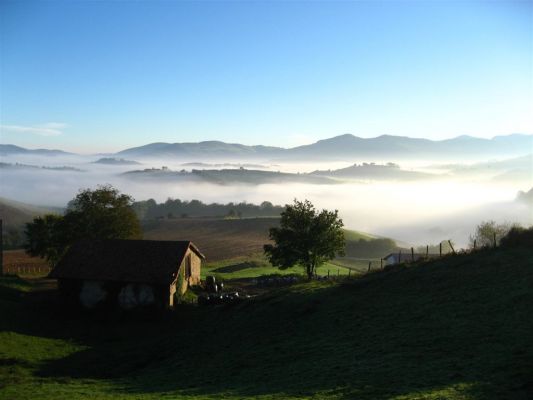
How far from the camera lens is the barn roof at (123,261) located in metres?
47.4

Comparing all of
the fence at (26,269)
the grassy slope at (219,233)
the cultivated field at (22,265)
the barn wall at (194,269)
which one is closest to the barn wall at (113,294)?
the barn wall at (194,269)

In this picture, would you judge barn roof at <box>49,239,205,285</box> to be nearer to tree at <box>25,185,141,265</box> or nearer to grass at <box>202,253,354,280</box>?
tree at <box>25,185,141,265</box>

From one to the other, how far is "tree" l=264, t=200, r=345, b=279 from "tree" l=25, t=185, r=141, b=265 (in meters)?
24.2

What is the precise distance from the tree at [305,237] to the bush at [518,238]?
2247 cm

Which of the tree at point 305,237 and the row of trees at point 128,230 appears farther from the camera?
the row of trees at point 128,230

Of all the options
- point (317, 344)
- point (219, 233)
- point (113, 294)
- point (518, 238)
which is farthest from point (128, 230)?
point (219, 233)

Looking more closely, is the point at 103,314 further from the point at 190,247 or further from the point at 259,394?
the point at 259,394

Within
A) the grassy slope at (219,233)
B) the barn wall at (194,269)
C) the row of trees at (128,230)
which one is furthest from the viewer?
the grassy slope at (219,233)

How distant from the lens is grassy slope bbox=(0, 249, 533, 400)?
18.9 meters

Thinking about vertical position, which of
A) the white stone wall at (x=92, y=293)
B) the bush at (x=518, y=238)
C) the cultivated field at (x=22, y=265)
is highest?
the bush at (x=518, y=238)

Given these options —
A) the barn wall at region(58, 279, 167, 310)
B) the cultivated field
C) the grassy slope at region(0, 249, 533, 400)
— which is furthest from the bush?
the cultivated field

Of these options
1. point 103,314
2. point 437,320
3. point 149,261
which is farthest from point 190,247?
point 437,320

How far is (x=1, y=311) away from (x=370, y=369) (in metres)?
36.2

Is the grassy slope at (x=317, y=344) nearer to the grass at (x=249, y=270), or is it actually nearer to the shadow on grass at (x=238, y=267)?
the grass at (x=249, y=270)
